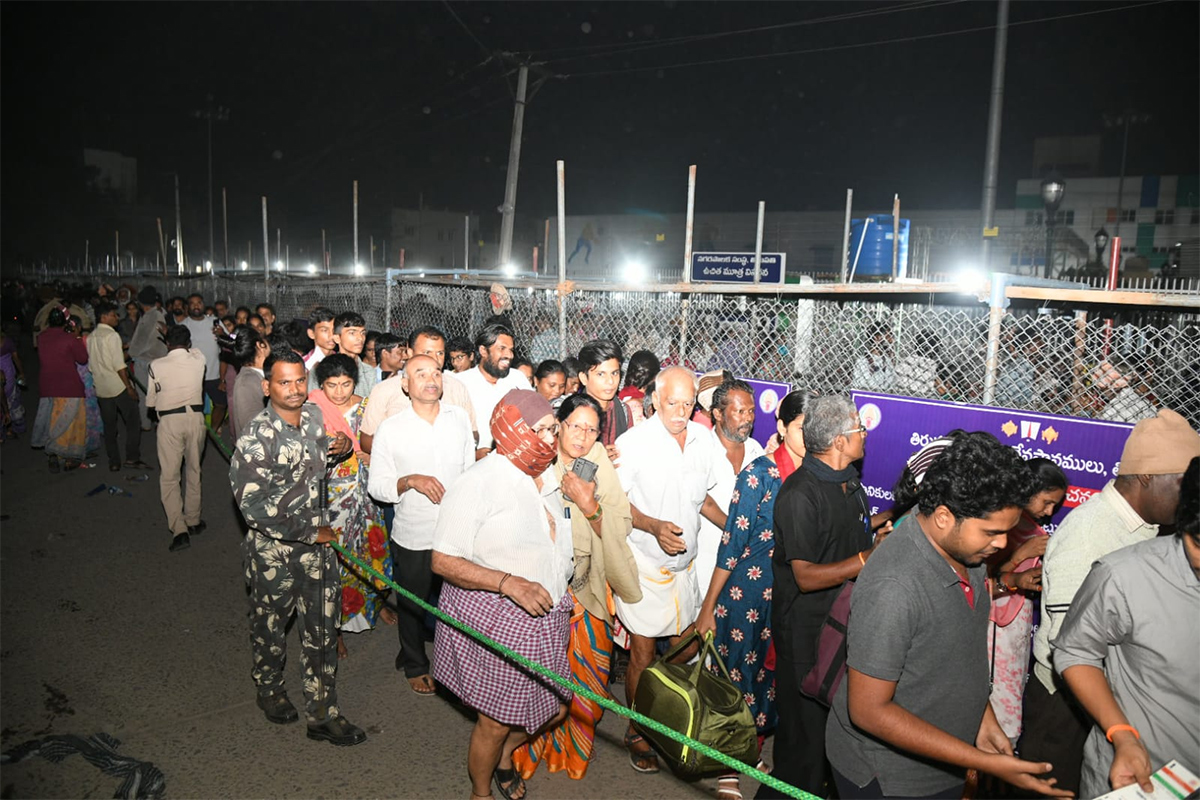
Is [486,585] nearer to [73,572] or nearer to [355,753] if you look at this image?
[355,753]

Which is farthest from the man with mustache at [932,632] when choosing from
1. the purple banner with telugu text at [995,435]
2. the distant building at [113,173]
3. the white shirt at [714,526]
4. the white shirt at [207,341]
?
the distant building at [113,173]

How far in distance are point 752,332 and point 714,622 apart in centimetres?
338

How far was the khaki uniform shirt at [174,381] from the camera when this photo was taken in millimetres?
7195

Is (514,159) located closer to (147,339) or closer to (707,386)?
(147,339)

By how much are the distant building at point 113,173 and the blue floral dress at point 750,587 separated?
68.3 metres

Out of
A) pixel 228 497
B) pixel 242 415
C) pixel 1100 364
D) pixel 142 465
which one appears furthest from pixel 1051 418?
pixel 142 465

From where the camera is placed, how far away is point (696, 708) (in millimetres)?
3436

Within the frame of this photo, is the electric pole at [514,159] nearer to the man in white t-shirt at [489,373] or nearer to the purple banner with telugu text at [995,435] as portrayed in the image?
the man in white t-shirt at [489,373]

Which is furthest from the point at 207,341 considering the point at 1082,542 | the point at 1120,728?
the point at 1120,728

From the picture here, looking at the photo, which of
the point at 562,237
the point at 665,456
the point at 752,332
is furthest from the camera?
the point at 562,237

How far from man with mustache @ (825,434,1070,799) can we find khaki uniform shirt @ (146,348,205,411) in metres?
6.97

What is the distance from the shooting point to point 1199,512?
7.15 ft

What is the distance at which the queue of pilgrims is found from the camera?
2324mm

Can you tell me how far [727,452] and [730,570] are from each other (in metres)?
0.98
